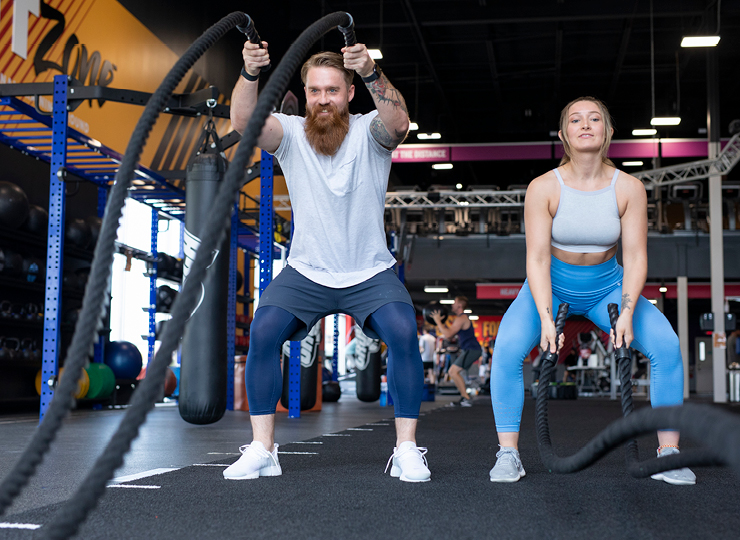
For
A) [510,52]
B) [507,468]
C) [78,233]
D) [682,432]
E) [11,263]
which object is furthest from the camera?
[510,52]

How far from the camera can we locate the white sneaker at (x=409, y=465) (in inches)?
81.9

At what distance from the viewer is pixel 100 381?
6816 mm

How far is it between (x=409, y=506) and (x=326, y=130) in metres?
1.21

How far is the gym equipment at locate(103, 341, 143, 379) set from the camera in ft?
24.6

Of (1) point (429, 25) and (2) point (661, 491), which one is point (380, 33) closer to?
(1) point (429, 25)

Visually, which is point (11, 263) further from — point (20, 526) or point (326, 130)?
A: point (20, 526)

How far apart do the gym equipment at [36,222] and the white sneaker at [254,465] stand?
5.31m

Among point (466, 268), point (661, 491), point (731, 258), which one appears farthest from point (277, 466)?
point (731, 258)

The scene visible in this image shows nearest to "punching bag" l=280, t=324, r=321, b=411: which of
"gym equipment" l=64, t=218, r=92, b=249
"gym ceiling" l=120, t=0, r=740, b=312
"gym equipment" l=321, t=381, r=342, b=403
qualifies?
"gym equipment" l=64, t=218, r=92, b=249

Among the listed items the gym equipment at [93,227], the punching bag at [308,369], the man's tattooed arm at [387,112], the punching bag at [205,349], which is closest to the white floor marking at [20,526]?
the man's tattooed arm at [387,112]

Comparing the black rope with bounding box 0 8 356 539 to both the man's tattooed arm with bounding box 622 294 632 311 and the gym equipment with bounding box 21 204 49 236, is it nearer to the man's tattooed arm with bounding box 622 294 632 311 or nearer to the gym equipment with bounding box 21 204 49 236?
the man's tattooed arm with bounding box 622 294 632 311

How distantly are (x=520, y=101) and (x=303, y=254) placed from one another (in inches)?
620

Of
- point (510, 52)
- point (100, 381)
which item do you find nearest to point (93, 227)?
point (100, 381)

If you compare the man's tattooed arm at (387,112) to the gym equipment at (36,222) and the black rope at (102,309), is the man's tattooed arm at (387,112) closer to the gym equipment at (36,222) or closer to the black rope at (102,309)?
the black rope at (102,309)
